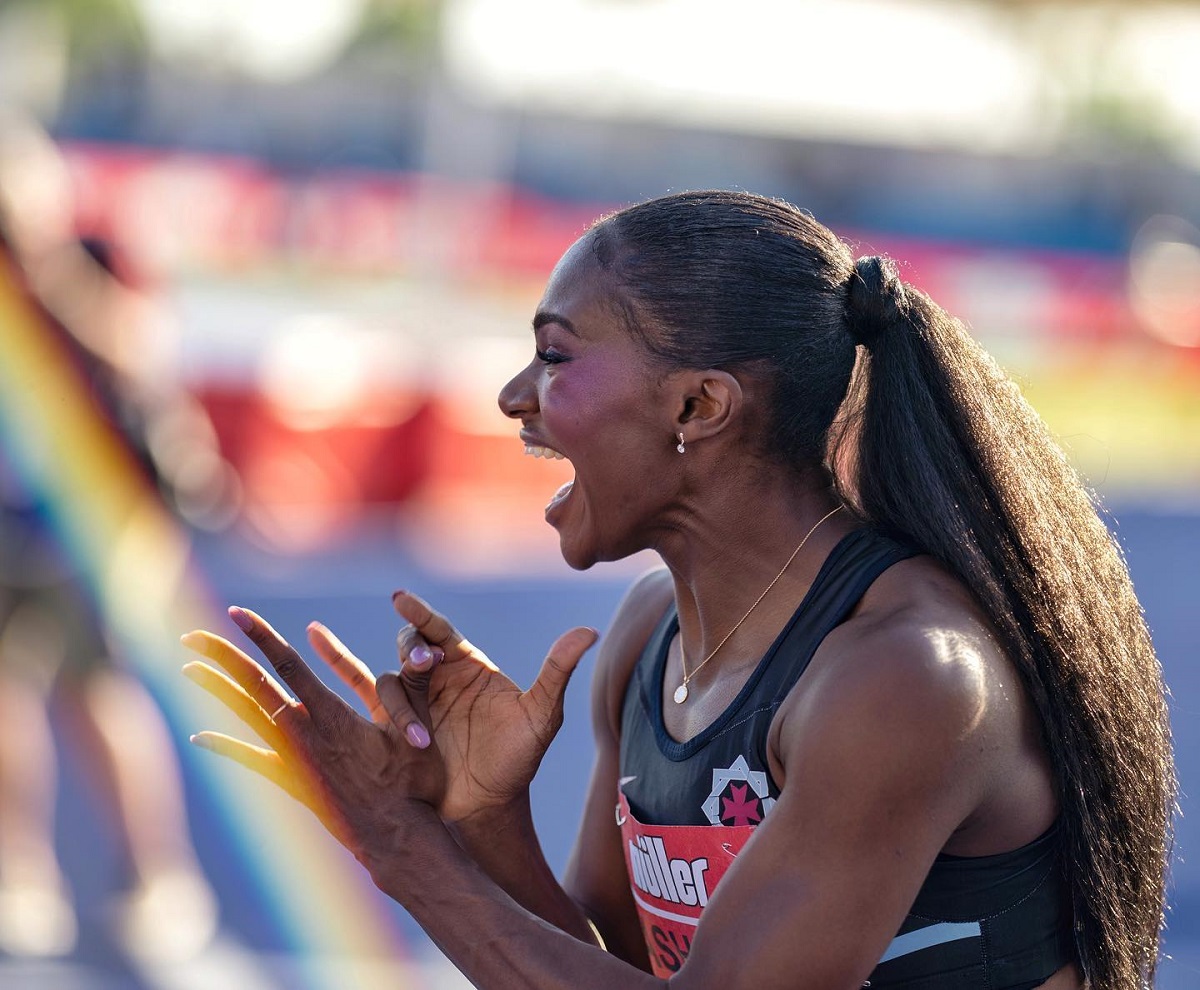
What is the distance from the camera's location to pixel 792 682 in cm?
180

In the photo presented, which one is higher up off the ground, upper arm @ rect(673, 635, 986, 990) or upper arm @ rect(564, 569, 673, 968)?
upper arm @ rect(673, 635, 986, 990)

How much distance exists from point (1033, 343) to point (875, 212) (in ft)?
41.8

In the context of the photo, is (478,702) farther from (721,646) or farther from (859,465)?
(859,465)

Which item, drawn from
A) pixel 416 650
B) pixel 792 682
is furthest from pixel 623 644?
pixel 792 682

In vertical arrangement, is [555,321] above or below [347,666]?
above

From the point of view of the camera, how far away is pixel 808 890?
62.5 inches

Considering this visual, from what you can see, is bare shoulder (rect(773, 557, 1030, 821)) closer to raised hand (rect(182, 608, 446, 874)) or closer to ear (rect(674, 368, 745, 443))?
ear (rect(674, 368, 745, 443))

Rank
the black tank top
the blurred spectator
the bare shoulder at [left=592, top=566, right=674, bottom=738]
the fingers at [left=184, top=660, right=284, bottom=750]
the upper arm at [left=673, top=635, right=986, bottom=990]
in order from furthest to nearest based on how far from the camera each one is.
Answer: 1. the blurred spectator
2. the bare shoulder at [left=592, top=566, right=674, bottom=738]
3. the fingers at [left=184, top=660, right=284, bottom=750]
4. the black tank top
5. the upper arm at [left=673, top=635, right=986, bottom=990]

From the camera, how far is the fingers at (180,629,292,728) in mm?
1862

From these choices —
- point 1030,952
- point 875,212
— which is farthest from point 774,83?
point 1030,952

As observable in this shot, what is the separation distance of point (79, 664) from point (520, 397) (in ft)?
9.43

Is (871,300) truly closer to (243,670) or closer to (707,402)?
(707,402)

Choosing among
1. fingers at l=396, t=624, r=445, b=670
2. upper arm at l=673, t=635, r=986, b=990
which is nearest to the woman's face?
fingers at l=396, t=624, r=445, b=670

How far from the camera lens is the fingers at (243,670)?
1.86 m
